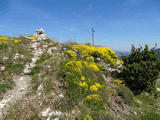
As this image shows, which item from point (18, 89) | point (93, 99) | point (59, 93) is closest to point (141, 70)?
point (93, 99)

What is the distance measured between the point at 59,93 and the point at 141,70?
5.83 m

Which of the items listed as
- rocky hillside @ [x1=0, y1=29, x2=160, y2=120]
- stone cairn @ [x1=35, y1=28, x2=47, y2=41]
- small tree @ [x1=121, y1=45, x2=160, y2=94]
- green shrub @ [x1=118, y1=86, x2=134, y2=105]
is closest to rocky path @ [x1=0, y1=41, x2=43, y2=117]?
rocky hillside @ [x1=0, y1=29, x2=160, y2=120]

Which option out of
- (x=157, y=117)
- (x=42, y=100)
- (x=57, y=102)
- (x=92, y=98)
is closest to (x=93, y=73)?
(x=92, y=98)

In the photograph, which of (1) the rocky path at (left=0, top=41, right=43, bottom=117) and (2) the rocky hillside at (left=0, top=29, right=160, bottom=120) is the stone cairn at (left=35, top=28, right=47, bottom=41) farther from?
(1) the rocky path at (left=0, top=41, right=43, bottom=117)

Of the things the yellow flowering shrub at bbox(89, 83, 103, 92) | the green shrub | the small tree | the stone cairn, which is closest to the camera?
the yellow flowering shrub at bbox(89, 83, 103, 92)

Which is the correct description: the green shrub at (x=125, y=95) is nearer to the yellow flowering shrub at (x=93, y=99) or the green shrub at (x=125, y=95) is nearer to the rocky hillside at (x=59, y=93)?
the rocky hillside at (x=59, y=93)

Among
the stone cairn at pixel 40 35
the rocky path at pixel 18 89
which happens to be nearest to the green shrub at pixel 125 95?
the rocky path at pixel 18 89

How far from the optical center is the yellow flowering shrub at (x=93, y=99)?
16.1 ft

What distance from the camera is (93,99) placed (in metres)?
5.00

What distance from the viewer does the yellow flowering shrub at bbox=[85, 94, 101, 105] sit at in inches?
194

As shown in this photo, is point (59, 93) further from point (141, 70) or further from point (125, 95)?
point (141, 70)

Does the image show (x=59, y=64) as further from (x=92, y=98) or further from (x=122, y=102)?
(x=122, y=102)

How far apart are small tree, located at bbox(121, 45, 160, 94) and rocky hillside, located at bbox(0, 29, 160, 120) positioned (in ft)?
1.97

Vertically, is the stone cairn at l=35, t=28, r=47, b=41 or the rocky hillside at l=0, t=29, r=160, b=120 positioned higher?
the stone cairn at l=35, t=28, r=47, b=41
